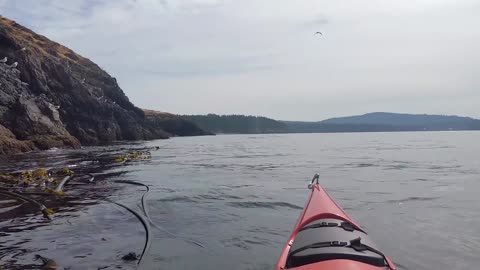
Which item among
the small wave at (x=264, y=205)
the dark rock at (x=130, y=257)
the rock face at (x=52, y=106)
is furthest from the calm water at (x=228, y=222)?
the rock face at (x=52, y=106)

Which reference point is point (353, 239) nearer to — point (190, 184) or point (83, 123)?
point (190, 184)

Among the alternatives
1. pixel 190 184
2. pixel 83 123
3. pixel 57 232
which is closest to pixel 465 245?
pixel 57 232

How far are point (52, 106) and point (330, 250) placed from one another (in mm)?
64295

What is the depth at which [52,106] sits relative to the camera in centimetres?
6259

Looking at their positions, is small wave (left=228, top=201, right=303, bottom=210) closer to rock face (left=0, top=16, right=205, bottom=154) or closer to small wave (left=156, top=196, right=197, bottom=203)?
small wave (left=156, top=196, right=197, bottom=203)

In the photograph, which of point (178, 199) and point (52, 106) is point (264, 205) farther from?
point (52, 106)

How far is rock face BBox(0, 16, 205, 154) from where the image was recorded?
5084 centimetres

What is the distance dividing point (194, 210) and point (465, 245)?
9.37m

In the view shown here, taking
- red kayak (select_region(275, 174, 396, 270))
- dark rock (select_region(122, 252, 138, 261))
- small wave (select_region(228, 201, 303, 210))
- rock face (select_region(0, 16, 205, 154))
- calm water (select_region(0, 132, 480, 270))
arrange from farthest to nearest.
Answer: rock face (select_region(0, 16, 205, 154)) < small wave (select_region(228, 201, 303, 210)) < calm water (select_region(0, 132, 480, 270)) < dark rock (select_region(122, 252, 138, 261)) < red kayak (select_region(275, 174, 396, 270))

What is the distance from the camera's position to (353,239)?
257 inches

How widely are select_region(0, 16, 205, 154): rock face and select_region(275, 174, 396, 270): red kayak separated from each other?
43.1 m

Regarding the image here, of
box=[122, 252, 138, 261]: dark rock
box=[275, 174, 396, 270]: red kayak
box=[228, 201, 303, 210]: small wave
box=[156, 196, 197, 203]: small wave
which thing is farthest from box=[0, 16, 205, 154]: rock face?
box=[275, 174, 396, 270]: red kayak

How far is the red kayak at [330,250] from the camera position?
18.6 feet

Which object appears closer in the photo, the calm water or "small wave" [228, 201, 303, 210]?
the calm water
